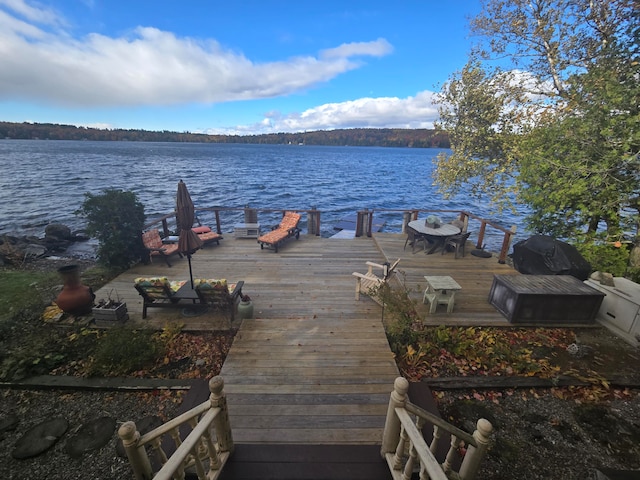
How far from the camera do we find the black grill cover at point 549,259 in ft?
23.4

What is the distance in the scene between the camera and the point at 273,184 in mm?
43750

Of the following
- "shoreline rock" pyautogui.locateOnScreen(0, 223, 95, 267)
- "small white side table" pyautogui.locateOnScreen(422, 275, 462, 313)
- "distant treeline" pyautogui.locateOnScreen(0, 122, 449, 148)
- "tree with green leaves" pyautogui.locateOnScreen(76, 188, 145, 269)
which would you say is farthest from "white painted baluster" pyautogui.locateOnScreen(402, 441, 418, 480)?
"distant treeline" pyautogui.locateOnScreen(0, 122, 449, 148)

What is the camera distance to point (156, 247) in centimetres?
859

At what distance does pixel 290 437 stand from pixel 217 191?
35868 millimetres

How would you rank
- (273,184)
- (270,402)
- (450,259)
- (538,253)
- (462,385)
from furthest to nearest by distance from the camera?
(273,184) < (450,259) < (538,253) < (462,385) < (270,402)

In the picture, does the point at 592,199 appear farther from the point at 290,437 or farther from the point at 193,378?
the point at 193,378

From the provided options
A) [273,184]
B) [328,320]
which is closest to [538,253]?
[328,320]

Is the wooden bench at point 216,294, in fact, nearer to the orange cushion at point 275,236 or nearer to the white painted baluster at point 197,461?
the white painted baluster at point 197,461

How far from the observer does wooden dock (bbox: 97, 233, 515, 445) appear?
364 cm

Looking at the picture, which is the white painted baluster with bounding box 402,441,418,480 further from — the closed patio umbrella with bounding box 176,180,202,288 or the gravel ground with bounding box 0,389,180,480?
the closed patio umbrella with bounding box 176,180,202,288

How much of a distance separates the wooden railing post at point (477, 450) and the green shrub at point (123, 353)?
15.8ft

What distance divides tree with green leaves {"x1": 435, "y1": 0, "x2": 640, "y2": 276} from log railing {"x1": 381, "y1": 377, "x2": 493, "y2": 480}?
746 cm

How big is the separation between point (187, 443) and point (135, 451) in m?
0.36

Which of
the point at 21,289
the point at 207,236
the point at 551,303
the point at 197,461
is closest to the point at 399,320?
the point at 551,303
